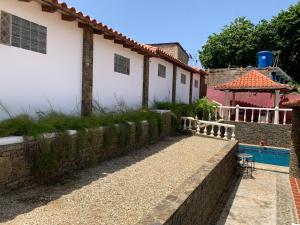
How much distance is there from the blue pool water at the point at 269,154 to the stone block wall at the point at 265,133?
753 millimetres

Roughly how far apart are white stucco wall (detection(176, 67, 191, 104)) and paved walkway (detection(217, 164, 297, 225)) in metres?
7.88

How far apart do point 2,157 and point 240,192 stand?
8.42 metres

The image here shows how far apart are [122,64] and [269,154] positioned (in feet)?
35.7

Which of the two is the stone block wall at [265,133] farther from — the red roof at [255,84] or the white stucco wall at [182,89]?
the white stucco wall at [182,89]

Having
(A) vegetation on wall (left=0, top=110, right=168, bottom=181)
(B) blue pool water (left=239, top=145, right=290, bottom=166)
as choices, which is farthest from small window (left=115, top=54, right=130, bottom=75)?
(B) blue pool water (left=239, top=145, right=290, bottom=166)

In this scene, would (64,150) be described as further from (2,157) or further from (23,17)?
(23,17)

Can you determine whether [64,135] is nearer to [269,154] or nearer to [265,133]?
[269,154]

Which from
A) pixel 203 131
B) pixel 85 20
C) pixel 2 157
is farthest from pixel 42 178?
pixel 203 131

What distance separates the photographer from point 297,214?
855cm

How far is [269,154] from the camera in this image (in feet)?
57.8

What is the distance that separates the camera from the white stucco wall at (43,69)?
6.66 m

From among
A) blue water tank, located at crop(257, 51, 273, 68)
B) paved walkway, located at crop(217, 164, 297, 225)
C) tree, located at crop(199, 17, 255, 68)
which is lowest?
paved walkway, located at crop(217, 164, 297, 225)

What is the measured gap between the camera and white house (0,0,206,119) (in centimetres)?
673

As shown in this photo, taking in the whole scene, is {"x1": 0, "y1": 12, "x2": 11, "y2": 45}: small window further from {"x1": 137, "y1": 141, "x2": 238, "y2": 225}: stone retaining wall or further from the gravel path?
{"x1": 137, "y1": 141, "x2": 238, "y2": 225}: stone retaining wall
